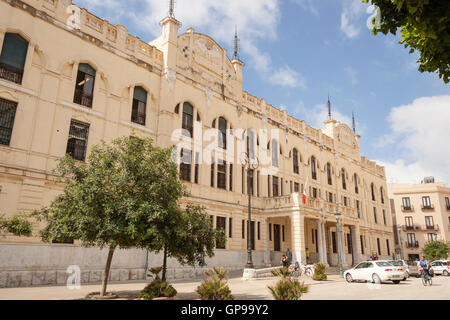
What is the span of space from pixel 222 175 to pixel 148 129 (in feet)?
25.3

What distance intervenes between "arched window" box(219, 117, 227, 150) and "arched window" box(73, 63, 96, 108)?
11218mm

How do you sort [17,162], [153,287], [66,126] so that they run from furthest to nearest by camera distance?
[66,126], [17,162], [153,287]

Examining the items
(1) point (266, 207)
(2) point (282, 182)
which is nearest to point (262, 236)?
(1) point (266, 207)

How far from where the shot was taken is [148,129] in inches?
938

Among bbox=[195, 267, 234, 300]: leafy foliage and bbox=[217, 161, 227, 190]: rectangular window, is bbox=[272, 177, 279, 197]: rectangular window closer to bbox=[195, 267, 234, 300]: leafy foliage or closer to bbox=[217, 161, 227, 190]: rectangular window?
bbox=[217, 161, 227, 190]: rectangular window

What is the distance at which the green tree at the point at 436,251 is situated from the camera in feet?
142

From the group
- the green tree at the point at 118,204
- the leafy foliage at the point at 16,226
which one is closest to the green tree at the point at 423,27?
the green tree at the point at 118,204

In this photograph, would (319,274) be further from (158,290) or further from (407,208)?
(407,208)

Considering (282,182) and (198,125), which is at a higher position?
(198,125)

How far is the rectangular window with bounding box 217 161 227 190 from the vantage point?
2800 cm

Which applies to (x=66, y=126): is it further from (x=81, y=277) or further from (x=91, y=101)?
(x=81, y=277)

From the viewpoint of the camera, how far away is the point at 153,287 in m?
12.5
